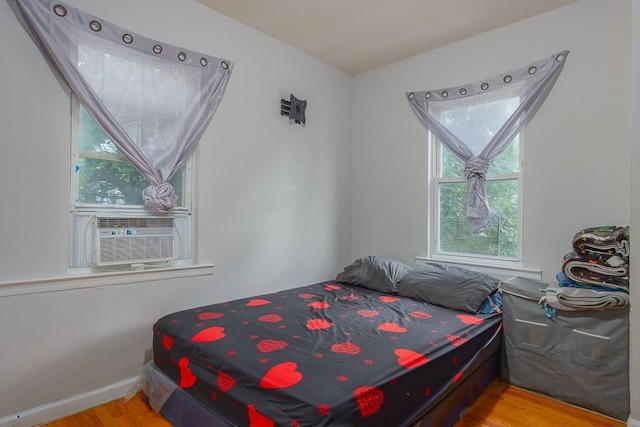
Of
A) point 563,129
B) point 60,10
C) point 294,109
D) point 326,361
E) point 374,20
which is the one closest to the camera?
point 326,361

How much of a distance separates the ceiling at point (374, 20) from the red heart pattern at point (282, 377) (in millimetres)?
2475

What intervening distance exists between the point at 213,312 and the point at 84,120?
4.78ft

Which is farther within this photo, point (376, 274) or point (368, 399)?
point (376, 274)

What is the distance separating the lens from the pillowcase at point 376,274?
2.97 m

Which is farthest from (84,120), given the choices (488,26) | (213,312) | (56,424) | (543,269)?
(543,269)

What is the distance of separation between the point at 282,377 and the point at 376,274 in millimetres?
1771

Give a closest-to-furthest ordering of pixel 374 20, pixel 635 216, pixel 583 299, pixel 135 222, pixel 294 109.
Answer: pixel 635 216
pixel 583 299
pixel 135 222
pixel 374 20
pixel 294 109

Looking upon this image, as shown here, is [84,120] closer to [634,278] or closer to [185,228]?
[185,228]

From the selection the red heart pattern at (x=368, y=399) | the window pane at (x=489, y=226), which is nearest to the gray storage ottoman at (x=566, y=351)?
the window pane at (x=489, y=226)

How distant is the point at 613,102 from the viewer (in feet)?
7.72

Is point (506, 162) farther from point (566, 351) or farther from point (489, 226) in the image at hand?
point (566, 351)

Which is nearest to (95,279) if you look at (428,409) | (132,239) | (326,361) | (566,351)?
(132,239)

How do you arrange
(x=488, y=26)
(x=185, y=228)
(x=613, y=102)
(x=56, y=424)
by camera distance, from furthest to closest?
1. (x=488, y=26)
2. (x=185, y=228)
3. (x=613, y=102)
4. (x=56, y=424)

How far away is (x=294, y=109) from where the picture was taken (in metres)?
3.22
